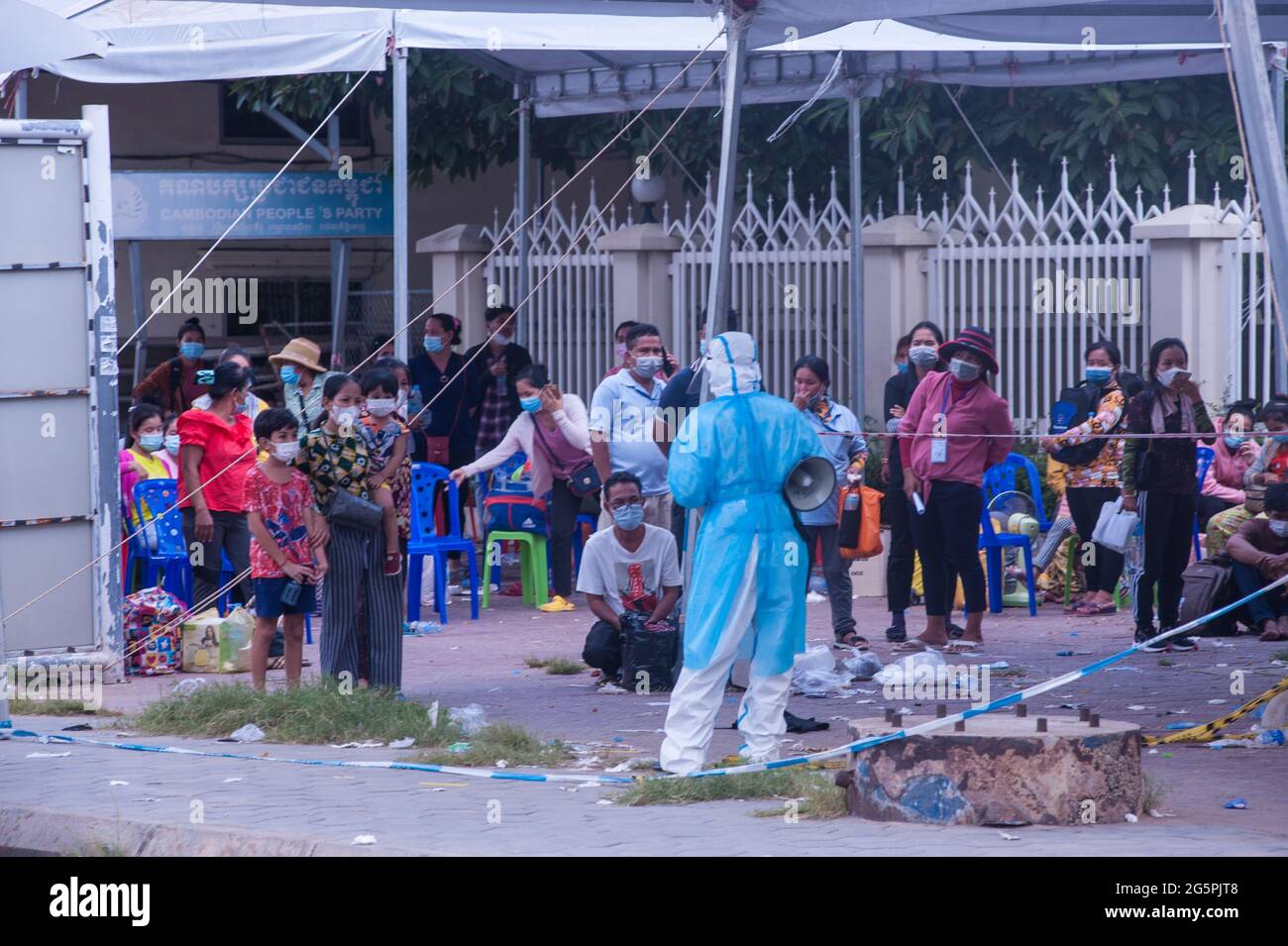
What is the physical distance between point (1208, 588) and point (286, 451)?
5477 mm

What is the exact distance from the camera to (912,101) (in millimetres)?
16422

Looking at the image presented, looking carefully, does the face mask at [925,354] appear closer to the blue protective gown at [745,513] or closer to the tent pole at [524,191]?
the tent pole at [524,191]

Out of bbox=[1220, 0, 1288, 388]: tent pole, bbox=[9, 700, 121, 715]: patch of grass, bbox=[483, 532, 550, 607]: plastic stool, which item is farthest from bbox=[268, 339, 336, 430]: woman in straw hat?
bbox=[1220, 0, 1288, 388]: tent pole

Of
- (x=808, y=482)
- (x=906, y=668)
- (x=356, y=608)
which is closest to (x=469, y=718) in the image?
(x=356, y=608)

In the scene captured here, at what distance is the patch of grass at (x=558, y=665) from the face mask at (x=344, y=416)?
203 centimetres

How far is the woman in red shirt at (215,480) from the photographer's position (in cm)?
1082

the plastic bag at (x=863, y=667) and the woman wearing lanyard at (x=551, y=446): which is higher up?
the woman wearing lanyard at (x=551, y=446)

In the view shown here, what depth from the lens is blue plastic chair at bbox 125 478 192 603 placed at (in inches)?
428

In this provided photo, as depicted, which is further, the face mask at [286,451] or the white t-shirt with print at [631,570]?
the white t-shirt with print at [631,570]

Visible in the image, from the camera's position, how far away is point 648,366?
35.9 feet

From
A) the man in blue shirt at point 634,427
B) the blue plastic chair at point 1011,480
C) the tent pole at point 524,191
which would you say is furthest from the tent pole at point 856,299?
the man in blue shirt at point 634,427

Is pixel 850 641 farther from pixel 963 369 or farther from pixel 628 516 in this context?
pixel 628 516

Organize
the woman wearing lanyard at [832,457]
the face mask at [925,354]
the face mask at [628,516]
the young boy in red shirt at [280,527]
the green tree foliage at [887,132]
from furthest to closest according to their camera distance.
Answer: the green tree foliage at [887,132]
the face mask at [925,354]
the woman wearing lanyard at [832,457]
the face mask at [628,516]
the young boy in red shirt at [280,527]
